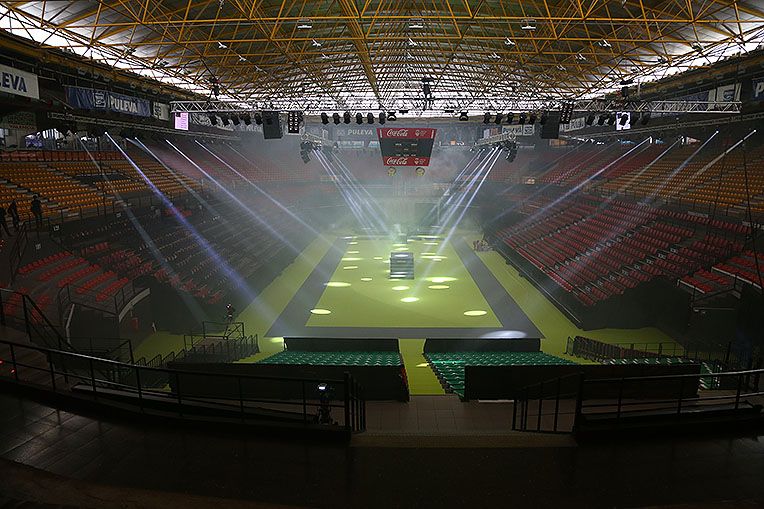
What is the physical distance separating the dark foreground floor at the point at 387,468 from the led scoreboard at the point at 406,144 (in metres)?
22.4

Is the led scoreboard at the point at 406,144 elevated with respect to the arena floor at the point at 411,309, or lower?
elevated

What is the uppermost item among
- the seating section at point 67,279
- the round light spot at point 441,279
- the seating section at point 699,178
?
the seating section at point 699,178

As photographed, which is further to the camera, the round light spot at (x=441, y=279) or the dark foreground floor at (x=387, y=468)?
the round light spot at (x=441, y=279)

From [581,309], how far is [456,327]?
198 inches

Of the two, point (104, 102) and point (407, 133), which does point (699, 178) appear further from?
point (104, 102)

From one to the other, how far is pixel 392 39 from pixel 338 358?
11724mm

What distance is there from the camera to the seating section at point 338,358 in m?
12.2

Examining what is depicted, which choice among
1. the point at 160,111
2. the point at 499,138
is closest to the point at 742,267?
the point at 499,138

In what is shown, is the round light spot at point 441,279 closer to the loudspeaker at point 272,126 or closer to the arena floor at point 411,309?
the arena floor at point 411,309

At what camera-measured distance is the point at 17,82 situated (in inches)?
553

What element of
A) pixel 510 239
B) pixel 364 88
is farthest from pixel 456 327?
pixel 364 88

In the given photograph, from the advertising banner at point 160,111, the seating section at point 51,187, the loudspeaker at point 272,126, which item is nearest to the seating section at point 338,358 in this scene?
the seating section at point 51,187

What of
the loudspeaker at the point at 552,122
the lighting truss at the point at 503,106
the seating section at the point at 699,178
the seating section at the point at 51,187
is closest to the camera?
the seating section at the point at 51,187

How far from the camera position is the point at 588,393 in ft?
27.5
